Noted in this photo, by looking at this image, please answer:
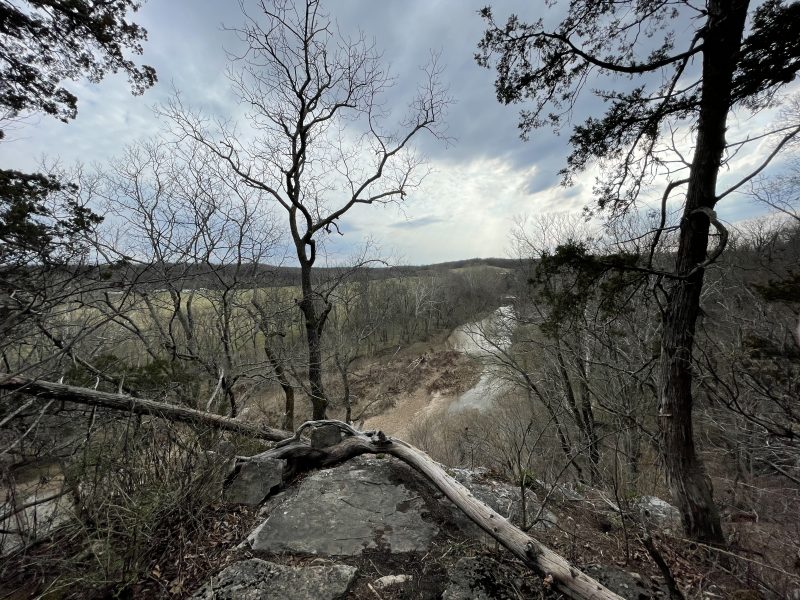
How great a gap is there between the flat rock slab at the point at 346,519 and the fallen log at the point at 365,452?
0.32 m

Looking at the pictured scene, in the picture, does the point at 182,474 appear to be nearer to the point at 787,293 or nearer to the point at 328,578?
the point at 328,578

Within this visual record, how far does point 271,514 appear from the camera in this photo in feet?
11.5

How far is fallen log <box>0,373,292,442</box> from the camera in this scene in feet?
10.2

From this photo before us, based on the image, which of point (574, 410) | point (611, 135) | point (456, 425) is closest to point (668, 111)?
point (611, 135)

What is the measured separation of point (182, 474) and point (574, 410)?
11.8 metres

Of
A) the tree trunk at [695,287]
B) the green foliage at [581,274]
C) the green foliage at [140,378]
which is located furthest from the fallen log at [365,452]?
the tree trunk at [695,287]

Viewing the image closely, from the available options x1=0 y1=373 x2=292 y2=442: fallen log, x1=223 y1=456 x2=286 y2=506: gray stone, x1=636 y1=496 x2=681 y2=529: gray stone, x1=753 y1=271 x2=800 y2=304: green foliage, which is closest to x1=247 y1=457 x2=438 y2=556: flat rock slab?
x1=223 y1=456 x2=286 y2=506: gray stone

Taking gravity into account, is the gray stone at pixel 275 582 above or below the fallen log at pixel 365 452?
below

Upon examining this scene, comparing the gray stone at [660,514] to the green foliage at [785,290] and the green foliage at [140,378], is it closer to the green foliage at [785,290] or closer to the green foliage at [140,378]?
the green foliage at [785,290]

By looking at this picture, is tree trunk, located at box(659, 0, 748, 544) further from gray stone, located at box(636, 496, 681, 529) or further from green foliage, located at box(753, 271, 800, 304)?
green foliage, located at box(753, 271, 800, 304)

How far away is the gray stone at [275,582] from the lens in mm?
2494

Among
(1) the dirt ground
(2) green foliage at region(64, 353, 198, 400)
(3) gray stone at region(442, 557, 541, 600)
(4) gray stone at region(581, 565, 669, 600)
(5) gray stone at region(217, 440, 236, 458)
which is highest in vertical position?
(2) green foliage at region(64, 353, 198, 400)

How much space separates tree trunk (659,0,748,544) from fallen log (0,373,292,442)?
5.28m

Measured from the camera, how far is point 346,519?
3.50m
